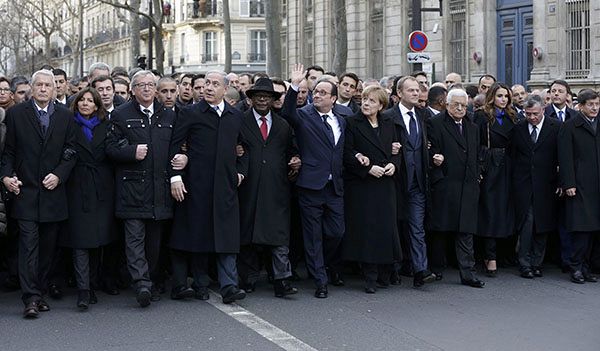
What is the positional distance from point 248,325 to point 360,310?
1292 mm

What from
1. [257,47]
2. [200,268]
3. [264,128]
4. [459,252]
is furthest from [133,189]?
[257,47]

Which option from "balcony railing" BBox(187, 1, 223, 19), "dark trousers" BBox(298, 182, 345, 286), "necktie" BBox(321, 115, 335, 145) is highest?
"balcony railing" BBox(187, 1, 223, 19)

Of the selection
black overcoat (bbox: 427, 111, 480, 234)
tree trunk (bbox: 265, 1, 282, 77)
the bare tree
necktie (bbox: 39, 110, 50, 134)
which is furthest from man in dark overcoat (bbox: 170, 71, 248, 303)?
the bare tree

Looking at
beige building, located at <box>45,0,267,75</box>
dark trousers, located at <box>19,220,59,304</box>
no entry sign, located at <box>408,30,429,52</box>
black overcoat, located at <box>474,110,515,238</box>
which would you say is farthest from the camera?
beige building, located at <box>45,0,267,75</box>

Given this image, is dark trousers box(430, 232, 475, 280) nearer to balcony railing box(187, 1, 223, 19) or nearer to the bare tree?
the bare tree

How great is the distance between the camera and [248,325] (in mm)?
9914

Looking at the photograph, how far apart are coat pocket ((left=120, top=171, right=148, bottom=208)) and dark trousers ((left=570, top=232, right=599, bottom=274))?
196 inches

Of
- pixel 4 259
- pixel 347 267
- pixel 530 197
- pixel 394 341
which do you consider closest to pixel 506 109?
pixel 530 197

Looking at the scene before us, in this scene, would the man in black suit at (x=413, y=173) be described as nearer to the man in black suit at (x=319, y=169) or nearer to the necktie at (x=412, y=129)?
the necktie at (x=412, y=129)

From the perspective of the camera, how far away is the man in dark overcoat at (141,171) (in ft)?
35.2

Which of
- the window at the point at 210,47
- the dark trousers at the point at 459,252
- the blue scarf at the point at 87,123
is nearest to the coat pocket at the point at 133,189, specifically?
the blue scarf at the point at 87,123

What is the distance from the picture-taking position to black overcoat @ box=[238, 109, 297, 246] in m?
11.3

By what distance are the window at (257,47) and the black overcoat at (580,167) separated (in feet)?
196

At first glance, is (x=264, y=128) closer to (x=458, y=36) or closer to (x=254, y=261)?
(x=254, y=261)
